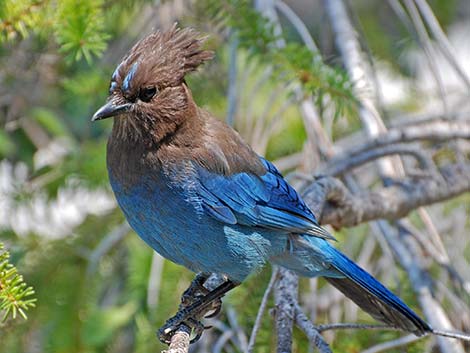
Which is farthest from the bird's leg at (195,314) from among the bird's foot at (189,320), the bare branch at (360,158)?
the bare branch at (360,158)

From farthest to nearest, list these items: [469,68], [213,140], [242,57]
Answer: [469,68]
[242,57]
[213,140]

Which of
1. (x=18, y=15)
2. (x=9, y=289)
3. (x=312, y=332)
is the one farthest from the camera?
(x=18, y=15)

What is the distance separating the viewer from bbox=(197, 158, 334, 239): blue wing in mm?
2664

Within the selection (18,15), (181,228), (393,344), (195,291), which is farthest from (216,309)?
(18,15)

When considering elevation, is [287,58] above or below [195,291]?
above

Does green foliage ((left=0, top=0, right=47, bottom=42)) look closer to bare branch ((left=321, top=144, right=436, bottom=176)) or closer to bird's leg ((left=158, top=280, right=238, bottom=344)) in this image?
bird's leg ((left=158, top=280, right=238, bottom=344))

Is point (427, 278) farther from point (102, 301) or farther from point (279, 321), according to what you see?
point (102, 301)

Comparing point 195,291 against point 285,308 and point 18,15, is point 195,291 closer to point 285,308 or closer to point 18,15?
point 285,308

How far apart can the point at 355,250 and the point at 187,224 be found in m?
1.19

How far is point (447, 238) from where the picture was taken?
147 inches

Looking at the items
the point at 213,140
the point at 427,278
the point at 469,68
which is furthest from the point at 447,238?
the point at 469,68

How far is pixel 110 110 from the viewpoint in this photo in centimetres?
250

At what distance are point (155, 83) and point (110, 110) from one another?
173 millimetres

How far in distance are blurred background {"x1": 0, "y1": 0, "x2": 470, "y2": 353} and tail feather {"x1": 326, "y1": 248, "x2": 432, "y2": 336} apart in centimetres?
13
